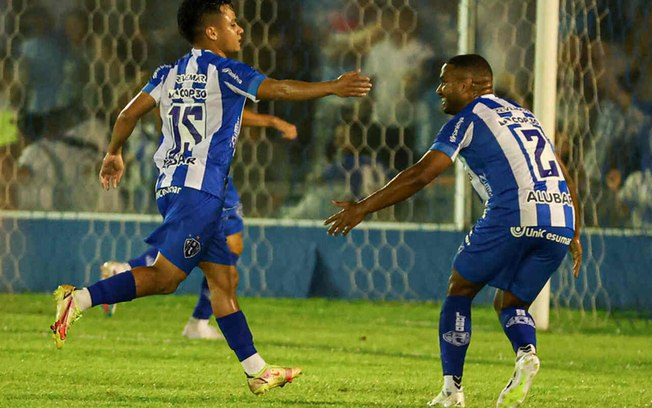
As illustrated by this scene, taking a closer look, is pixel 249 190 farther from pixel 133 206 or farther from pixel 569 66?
pixel 569 66

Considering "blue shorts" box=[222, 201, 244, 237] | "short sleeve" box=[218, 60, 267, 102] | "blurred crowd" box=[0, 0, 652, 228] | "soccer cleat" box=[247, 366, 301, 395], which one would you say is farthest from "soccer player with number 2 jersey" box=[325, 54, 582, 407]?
"blurred crowd" box=[0, 0, 652, 228]

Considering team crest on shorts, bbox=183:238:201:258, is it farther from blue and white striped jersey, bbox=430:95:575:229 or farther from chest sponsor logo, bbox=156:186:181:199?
blue and white striped jersey, bbox=430:95:575:229

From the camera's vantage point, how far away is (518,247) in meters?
5.25

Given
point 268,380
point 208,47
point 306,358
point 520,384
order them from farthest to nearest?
point 306,358 < point 208,47 < point 268,380 < point 520,384

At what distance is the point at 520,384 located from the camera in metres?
4.91

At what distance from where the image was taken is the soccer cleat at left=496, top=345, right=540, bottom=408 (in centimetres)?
490

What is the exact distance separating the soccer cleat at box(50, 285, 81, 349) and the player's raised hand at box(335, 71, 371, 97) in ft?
3.89

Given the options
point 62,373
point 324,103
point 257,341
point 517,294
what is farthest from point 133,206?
point 517,294

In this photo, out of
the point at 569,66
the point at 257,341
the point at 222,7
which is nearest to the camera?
the point at 222,7

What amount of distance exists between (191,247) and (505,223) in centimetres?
112

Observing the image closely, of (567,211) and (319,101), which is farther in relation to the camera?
(319,101)

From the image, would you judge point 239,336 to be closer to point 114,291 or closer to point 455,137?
point 114,291

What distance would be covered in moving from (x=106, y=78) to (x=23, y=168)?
33.7 inches

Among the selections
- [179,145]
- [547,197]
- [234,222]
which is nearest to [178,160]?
[179,145]
